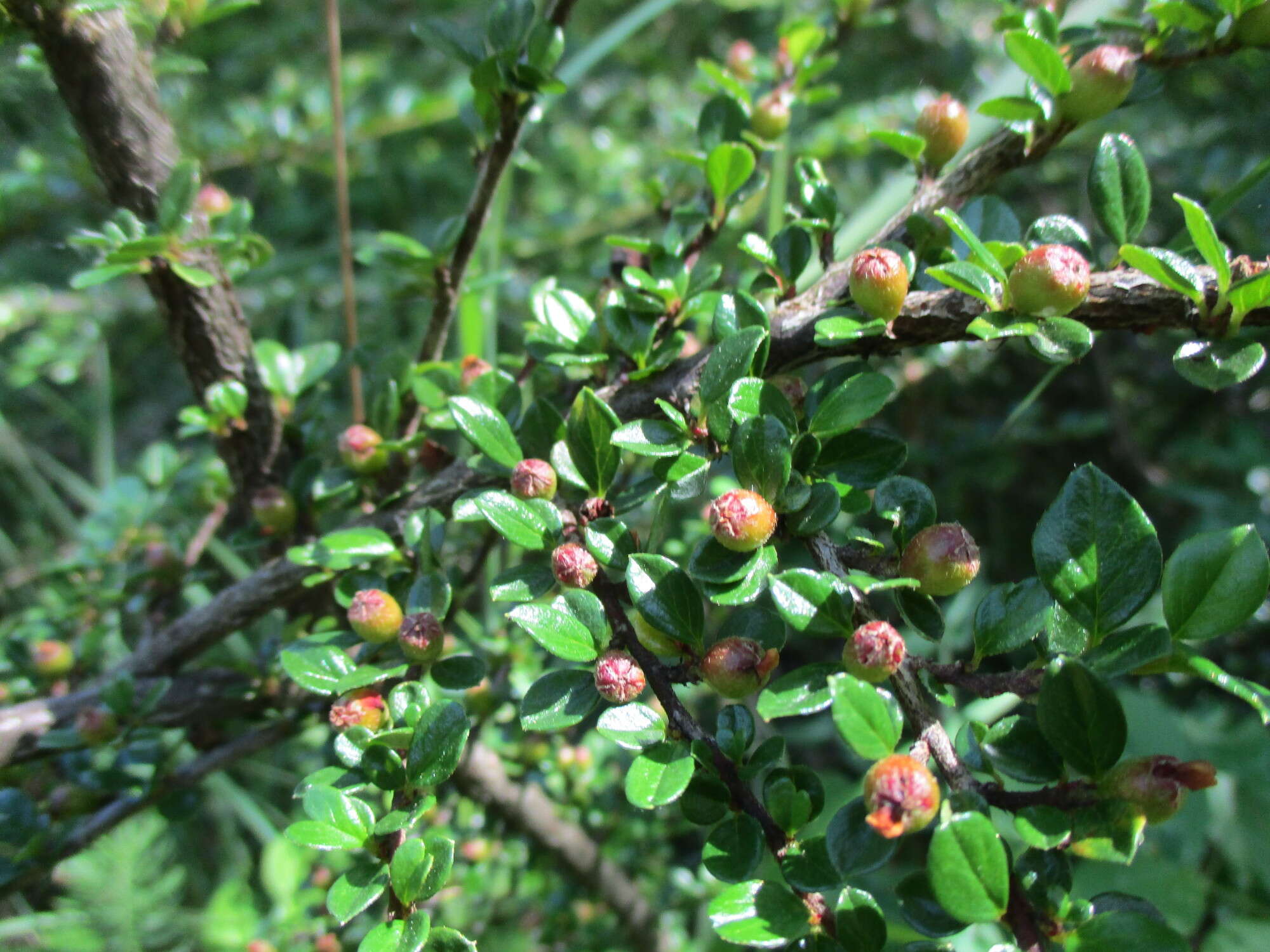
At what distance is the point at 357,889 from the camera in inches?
18.3

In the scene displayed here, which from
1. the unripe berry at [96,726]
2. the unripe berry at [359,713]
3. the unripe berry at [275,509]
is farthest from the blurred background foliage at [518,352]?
the unripe berry at [359,713]

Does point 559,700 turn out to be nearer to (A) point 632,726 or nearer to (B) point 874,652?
(A) point 632,726

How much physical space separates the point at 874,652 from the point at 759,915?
→ 14cm

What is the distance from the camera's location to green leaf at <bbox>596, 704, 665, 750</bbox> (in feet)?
1.49

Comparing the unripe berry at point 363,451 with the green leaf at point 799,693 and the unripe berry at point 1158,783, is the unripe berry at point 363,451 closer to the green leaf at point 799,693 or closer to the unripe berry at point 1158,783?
the green leaf at point 799,693

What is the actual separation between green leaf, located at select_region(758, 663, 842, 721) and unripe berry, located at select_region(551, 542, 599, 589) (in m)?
0.13

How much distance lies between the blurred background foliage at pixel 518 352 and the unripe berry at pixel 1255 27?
0.18ft

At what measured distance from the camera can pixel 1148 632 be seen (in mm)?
403

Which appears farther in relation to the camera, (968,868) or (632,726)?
(632,726)

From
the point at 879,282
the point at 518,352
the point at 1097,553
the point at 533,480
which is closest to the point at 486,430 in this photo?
the point at 533,480

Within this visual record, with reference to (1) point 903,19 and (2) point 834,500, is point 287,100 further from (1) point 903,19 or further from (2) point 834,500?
(2) point 834,500

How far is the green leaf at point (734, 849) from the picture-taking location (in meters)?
0.45

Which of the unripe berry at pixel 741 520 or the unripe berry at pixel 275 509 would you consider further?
the unripe berry at pixel 275 509

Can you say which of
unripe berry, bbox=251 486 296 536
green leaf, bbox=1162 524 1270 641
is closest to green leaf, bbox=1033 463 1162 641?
green leaf, bbox=1162 524 1270 641
